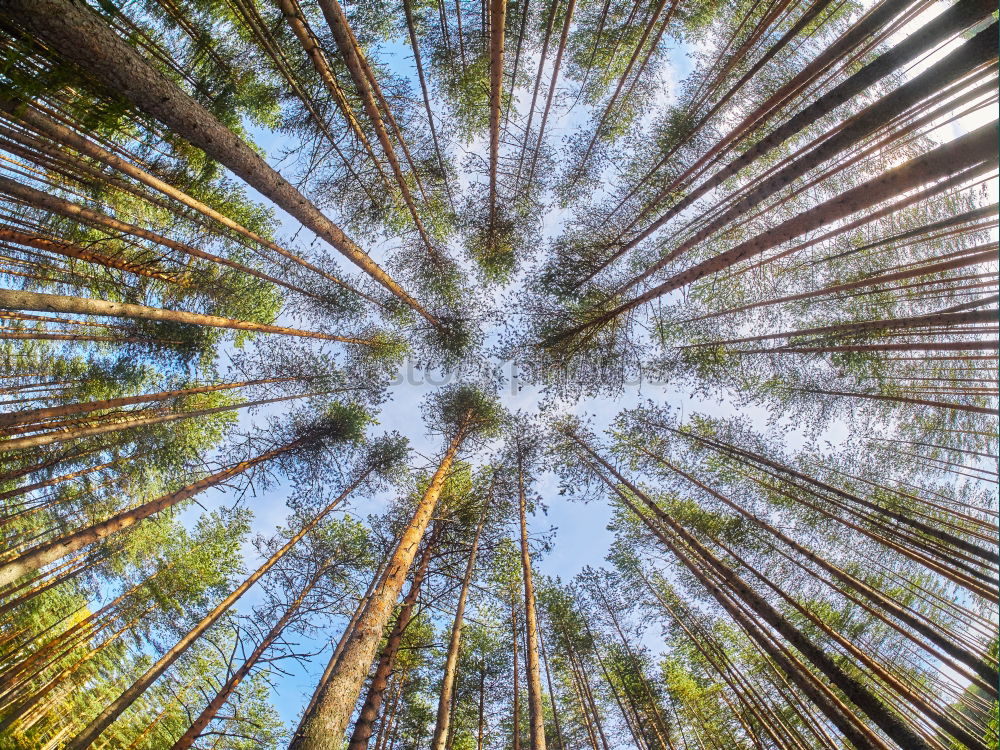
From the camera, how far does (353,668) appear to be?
3.69 metres

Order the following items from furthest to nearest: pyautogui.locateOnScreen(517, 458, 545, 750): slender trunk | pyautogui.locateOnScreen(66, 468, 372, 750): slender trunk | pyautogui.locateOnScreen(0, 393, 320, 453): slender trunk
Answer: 1. pyautogui.locateOnScreen(0, 393, 320, 453): slender trunk
2. pyautogui.locateOnScreen(517, 458, 545, 750): slender trunk
3. pyautogui.locateOnScreen(66, 468, 372, 750): slender trunk

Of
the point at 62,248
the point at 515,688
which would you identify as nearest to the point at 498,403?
the point at 515,688

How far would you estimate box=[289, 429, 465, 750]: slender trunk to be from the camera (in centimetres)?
316

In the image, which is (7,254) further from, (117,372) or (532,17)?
(532,17)

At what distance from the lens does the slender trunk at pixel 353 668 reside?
3160 mm

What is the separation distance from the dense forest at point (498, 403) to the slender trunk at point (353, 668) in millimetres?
832

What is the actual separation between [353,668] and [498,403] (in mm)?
8395

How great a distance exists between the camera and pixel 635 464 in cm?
1073

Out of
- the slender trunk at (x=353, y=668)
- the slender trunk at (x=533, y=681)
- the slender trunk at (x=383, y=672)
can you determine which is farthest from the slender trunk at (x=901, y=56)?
the slender trunk at (x=383, y=672)

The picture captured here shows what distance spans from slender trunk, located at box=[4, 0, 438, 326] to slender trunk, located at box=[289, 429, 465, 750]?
184 inches

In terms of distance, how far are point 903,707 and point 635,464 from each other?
6.10m

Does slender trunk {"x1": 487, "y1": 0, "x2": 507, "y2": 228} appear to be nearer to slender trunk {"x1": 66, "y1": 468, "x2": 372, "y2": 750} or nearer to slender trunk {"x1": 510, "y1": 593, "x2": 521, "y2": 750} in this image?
slender trunk {"x1": 66, "y1": 468, "x2": 372, "y2": 750}

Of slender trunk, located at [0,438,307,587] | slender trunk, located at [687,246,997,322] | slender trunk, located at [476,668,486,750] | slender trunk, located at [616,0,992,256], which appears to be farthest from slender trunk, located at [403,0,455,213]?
slender trunk, located at [476,668,486,750]

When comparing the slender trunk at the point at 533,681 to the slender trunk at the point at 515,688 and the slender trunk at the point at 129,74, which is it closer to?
the slender trunk at the point at 515,688
